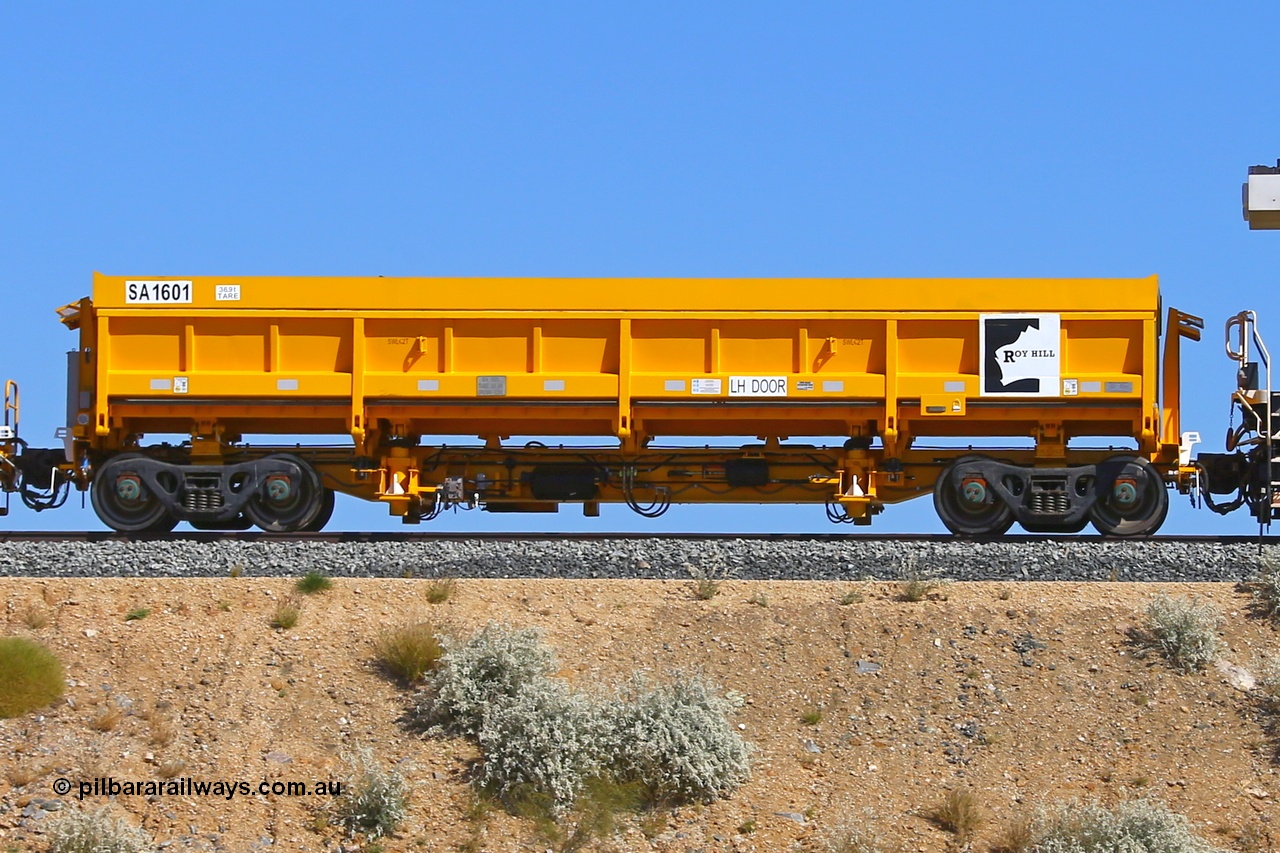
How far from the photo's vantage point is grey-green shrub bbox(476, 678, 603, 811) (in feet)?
36.9

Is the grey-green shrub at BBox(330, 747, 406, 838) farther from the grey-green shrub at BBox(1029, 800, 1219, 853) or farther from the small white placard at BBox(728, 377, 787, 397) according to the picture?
the small white placard at BBox(728, 377, 787, 397)

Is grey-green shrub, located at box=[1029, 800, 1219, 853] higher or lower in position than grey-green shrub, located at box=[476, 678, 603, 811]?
lower

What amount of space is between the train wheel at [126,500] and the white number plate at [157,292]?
1.74m

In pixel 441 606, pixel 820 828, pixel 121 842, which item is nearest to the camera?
pixel 121 842

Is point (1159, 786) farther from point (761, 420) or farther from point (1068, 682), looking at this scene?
point (761, 420)

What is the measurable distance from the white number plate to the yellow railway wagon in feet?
0.07

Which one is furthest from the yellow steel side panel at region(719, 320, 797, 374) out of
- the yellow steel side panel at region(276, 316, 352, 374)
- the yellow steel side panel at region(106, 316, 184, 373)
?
the yellow steel side panel at region(106, 316, 184, 373)

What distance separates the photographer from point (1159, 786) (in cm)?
1148

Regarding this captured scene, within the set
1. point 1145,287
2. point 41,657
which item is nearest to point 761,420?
point 1145,287

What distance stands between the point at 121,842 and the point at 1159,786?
7.22 metres

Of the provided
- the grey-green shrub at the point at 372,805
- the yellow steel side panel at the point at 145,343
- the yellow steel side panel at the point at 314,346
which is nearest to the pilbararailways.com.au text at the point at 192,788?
the grey-green shrub at the point at 372,805

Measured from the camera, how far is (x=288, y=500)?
17.2 m

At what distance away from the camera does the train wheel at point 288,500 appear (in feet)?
56.4

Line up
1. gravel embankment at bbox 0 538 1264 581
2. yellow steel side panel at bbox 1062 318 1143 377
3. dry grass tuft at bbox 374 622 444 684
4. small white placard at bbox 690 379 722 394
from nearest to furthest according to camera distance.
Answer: dry grass tuft at bbox 374 622 444 684
gravel embankment at bbox 0 538 1264 581
small white placard at bbox 690 379 722 394
yellow steel side panel at bbox 1062 318 1143 377
